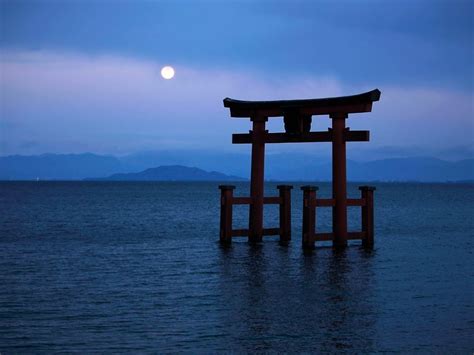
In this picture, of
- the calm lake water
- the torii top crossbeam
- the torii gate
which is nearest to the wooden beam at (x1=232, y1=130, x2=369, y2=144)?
the torii gate

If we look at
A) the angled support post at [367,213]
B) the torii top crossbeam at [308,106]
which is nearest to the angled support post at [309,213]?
the angled support post at [367,213]

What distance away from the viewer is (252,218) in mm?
24578

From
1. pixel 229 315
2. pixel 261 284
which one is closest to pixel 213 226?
pixel 261 284

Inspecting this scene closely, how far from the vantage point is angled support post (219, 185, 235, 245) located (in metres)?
23.8

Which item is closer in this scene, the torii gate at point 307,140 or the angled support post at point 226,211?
the torii gate at point 307,140

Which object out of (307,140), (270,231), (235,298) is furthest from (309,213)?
(235,298)

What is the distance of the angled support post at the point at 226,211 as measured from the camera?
23.8 meters

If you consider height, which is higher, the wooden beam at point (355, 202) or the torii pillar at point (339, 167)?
the torii pillar at point (339, 167)

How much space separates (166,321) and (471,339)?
5.02 metres

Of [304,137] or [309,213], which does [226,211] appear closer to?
[309,213]

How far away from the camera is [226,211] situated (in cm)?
2397

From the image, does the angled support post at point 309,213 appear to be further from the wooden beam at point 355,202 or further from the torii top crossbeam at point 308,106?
the torii top crossbeam at point 308,106

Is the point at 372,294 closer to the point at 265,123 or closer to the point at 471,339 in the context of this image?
the point at 471,339

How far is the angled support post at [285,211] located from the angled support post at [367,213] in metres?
2.67
